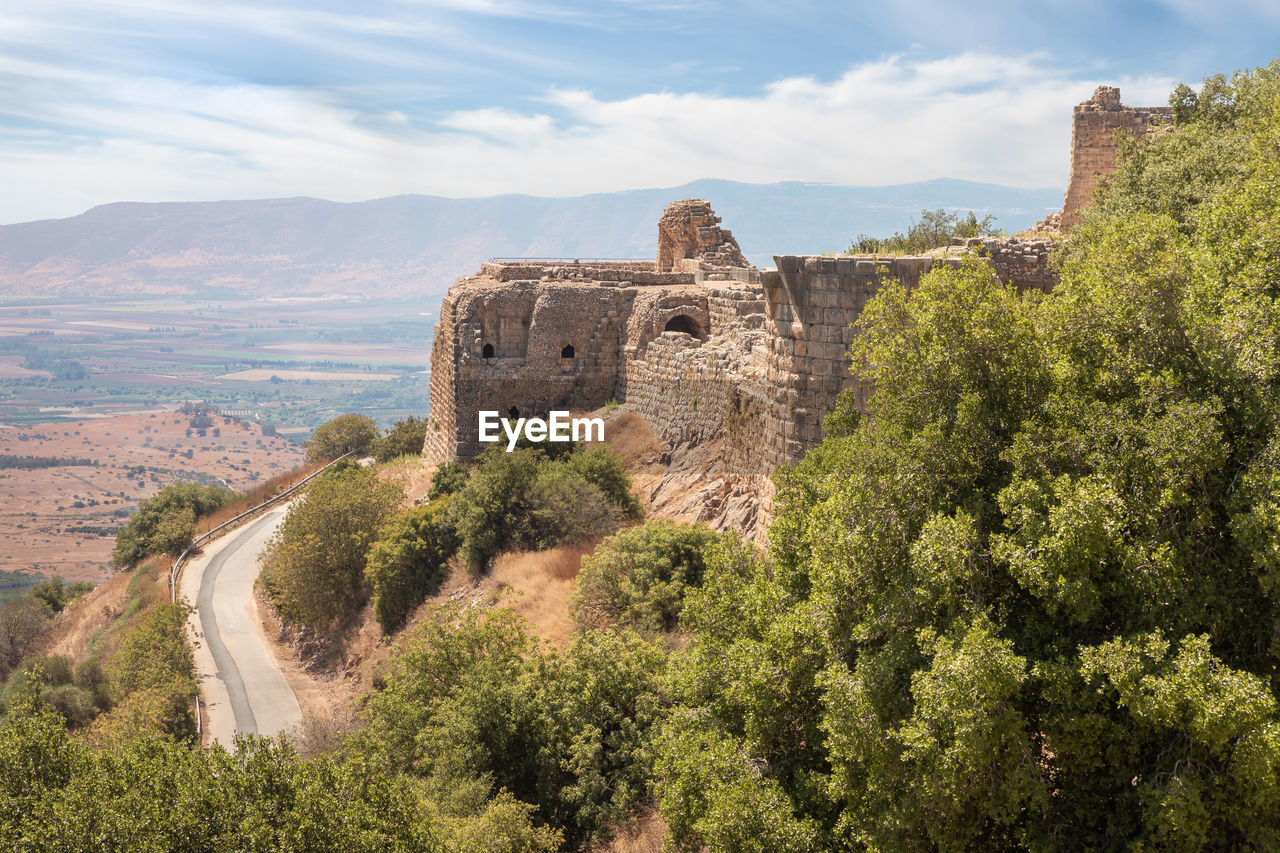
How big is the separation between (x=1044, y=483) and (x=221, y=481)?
17550 cm

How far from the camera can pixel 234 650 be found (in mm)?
29531

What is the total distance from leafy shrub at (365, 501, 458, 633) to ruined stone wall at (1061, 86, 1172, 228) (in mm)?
17679

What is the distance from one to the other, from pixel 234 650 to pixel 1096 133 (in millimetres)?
27550

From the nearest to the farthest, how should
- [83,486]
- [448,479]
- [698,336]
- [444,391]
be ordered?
[698,336], [448,479], [444,391], [83,486]

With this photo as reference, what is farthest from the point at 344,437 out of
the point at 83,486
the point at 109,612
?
the point at 83,486

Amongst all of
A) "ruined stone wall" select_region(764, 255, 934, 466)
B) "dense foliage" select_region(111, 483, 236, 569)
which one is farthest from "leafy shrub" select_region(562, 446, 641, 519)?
"dense foliage" select_region(111, 483, 236, 569)

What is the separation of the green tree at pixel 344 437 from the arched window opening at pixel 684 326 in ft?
87.9

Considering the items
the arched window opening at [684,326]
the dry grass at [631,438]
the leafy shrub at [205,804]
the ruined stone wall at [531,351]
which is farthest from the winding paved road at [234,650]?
the arched window opening at [684,326]

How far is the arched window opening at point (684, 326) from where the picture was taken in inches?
1120

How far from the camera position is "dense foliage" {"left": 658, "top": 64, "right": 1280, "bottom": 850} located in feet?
23.0

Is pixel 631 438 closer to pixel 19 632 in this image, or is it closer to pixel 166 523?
pixel 166 523

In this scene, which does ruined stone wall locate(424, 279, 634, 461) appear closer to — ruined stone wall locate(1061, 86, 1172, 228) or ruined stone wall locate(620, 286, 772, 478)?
ruined stone wall locate(620, 286, 772, 478)

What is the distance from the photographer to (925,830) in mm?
8109

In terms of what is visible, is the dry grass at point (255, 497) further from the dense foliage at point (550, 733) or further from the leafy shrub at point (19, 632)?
the dense foliage at point (550, 733)
